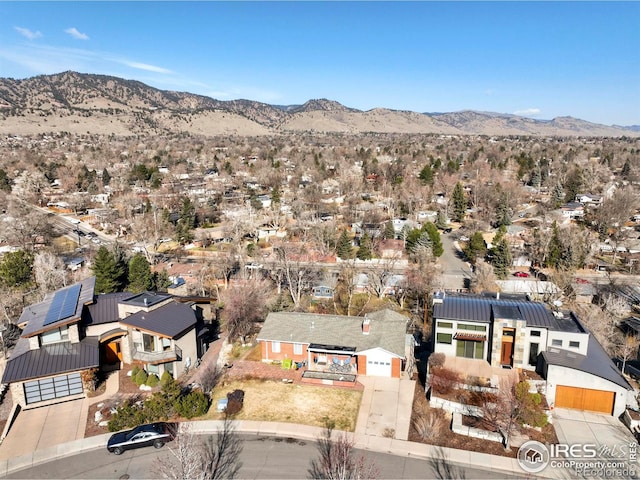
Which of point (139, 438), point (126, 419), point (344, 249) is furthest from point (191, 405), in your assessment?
point (344, 249)

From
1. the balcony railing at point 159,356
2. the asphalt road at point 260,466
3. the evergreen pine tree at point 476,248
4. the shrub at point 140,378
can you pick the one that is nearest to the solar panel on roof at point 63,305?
the balcony railing at point 159,356

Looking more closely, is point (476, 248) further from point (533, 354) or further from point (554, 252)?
point (533, 354)

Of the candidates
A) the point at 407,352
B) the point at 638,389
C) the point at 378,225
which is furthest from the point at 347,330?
the point at 378,225

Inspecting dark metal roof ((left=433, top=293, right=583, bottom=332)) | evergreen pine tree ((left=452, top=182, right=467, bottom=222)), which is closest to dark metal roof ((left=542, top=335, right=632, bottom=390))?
dark metal roof ((left=433, top=293, right=583, bottom=332))

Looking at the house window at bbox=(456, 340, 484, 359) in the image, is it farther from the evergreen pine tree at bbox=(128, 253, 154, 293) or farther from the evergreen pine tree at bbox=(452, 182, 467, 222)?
the evergreen pine tree at bbox=(452, 182, 467, 222)

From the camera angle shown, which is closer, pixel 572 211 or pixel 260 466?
pixel 260 466

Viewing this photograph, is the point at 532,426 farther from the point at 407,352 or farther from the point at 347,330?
the point at 347,330
